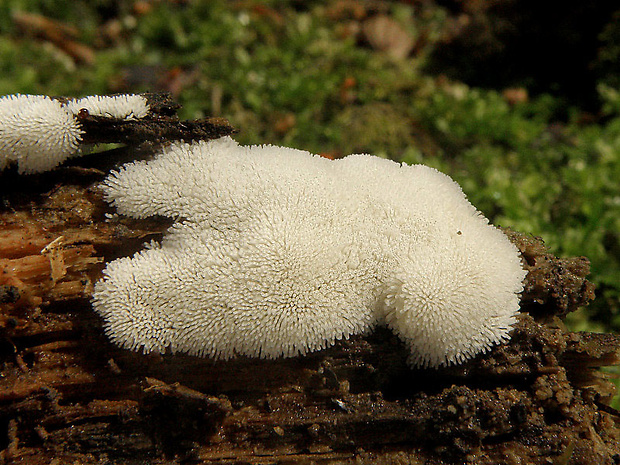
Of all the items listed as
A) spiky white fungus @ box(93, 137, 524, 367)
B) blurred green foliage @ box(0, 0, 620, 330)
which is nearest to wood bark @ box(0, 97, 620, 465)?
spiky white fungus @ box(93, 137, 524, 367)

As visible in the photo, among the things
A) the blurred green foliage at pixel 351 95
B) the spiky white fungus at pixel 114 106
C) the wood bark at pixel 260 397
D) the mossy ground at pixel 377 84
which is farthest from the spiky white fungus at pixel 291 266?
the mossy ground at pixel 377 84

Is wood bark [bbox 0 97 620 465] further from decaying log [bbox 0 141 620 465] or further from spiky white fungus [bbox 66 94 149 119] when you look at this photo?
spiky white fungus [bbox 66 94 149 119]

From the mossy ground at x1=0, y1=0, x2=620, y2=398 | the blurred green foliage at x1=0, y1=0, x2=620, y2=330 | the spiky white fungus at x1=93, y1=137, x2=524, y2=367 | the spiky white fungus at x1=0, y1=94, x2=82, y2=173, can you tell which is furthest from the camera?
the mossy ground at x1=0, y1=0, x2=620, y2=398

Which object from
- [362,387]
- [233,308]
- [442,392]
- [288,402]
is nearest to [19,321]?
[233,308]

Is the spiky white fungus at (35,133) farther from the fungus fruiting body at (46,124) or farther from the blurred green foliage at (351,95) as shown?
the blurred green foliage at (351,95)

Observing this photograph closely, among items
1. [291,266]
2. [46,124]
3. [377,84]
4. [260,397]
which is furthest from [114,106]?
[377,84]

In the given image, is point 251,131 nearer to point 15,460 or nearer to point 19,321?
point 19,321
